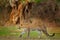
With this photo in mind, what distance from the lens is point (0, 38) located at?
170 inches

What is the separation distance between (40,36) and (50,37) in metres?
0.23

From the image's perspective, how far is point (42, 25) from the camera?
13.9ft

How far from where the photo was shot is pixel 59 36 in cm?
414

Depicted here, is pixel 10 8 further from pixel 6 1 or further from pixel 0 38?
pixel 0 38

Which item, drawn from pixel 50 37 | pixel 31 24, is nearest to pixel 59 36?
pixel 50 37

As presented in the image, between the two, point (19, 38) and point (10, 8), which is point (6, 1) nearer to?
point (10, 8)

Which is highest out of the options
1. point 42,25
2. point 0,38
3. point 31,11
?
point 31,11

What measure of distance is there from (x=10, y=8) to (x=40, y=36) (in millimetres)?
929

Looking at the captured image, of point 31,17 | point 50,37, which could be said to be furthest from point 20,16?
point 50,37

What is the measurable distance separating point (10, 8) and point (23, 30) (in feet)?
1.91

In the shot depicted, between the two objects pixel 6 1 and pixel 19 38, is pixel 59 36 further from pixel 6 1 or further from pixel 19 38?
pixel 6 1

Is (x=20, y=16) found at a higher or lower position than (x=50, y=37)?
higher

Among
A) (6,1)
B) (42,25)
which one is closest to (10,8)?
(6,1)

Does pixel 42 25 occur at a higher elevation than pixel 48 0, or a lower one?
lower
